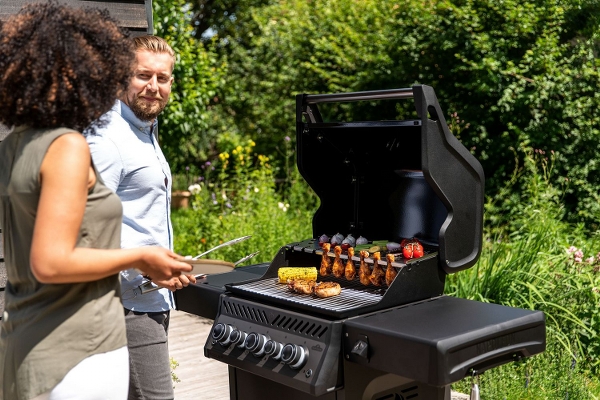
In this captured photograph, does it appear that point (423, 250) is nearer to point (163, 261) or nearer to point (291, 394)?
point (291, 394)

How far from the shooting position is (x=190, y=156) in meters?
12.6

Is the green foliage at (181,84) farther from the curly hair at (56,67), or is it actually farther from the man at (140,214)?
the curly hair at (56,67)

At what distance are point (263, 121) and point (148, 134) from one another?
816 cm

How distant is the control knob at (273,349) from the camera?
217cm

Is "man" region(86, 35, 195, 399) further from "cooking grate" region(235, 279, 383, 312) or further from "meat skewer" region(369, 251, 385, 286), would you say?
"meat skewer" region(369, 251, 385, 286)

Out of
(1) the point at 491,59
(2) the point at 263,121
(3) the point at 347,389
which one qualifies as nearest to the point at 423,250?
(3) the point at 347,389

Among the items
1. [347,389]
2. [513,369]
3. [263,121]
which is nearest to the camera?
[347,389]

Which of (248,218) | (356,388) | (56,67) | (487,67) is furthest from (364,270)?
(487,67)

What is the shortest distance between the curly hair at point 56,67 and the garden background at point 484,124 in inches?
103

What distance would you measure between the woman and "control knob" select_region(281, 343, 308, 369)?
602 mm

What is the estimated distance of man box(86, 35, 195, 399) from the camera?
2188 millimetres

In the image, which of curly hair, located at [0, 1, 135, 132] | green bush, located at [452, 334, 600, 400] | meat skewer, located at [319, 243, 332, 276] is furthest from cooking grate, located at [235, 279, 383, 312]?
green bush, located at [452, 334, 600, 400]

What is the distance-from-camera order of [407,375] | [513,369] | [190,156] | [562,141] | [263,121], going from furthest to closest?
[190,156]
[263,121]
[562,141]
[513,369]
[407,375]

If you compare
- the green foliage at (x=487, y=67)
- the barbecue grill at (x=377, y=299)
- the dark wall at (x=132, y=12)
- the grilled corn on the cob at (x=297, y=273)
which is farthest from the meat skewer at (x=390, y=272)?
the green foliage at (x=487, y=67)
